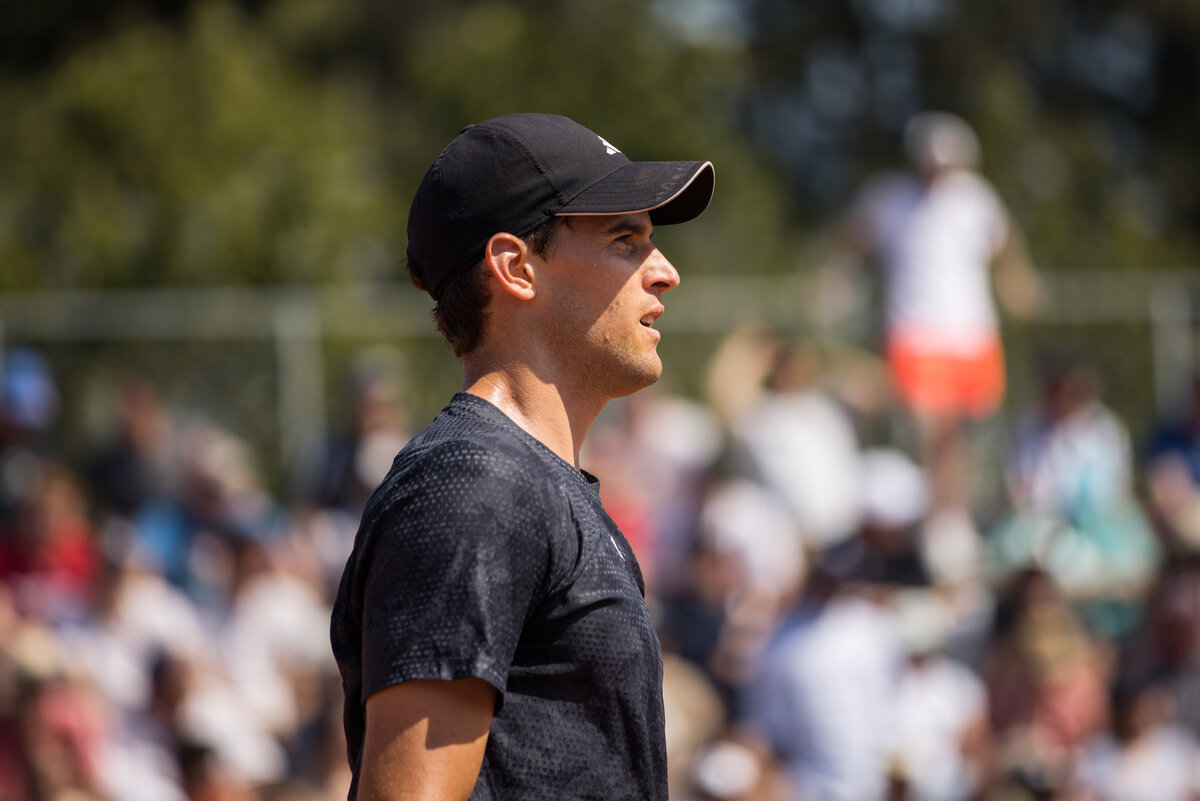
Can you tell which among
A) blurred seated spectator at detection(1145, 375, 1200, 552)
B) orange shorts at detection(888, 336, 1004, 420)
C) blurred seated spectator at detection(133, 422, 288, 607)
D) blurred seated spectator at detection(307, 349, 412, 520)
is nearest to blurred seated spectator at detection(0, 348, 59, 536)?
blurred seated spectator at detection(133, 422, 288, 607)

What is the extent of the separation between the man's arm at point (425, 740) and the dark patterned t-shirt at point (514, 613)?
32 millimetres

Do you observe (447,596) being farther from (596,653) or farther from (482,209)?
(482,209)

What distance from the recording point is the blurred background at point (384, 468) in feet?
22.4

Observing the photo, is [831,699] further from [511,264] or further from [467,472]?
[467,472]

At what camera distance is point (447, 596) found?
204cm

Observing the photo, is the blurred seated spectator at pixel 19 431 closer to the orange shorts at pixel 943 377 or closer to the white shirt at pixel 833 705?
the white shirt at pixel 833 705

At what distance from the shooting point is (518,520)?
6.89ft

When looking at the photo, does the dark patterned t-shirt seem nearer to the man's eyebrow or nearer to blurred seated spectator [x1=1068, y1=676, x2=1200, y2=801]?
the man's eyebrow

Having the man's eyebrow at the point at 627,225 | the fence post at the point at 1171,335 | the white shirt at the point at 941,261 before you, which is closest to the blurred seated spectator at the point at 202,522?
the white shirt at the point at 941,261

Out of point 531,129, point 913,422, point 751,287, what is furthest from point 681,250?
point 531,129

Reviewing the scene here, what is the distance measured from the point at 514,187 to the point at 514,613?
24.9 inches

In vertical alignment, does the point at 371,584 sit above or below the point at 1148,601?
above

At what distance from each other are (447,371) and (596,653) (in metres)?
9.65

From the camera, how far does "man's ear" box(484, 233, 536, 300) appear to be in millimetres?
2320
